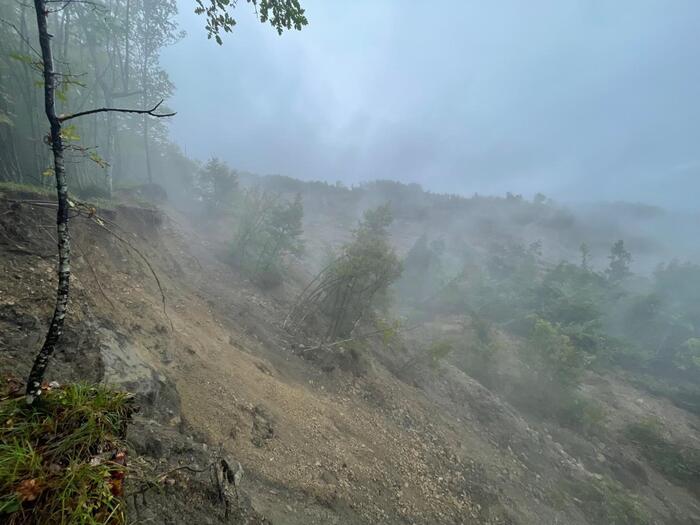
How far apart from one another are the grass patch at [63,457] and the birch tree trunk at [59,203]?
0.51ft

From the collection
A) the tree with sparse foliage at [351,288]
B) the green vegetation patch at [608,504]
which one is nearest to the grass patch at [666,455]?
the green vegetation patch at [608,504]

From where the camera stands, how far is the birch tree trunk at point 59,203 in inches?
81.0

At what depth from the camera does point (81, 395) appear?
2314 millimetres

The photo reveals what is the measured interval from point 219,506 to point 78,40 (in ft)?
71.1

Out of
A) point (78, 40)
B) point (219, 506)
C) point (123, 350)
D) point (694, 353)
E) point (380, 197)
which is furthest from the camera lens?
point (380, 197)

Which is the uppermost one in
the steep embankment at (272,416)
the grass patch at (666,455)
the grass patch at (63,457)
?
the grass patch at (63,457)

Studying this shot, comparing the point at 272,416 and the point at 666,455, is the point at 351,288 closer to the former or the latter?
the point at 272,416

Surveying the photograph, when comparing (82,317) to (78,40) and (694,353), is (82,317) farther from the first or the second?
(694,353)

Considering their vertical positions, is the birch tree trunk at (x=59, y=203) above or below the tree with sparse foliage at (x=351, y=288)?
above

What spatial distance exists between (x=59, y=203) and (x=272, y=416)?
19.2ft

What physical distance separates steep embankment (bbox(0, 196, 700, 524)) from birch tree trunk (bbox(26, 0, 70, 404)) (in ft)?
0.82

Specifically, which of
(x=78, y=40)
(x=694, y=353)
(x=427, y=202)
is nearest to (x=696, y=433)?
(x=694, y=353)

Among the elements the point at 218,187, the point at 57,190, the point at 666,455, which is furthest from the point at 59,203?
the point at 218,187

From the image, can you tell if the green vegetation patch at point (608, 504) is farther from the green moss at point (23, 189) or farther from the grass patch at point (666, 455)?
the green moss at point (23, 189)
